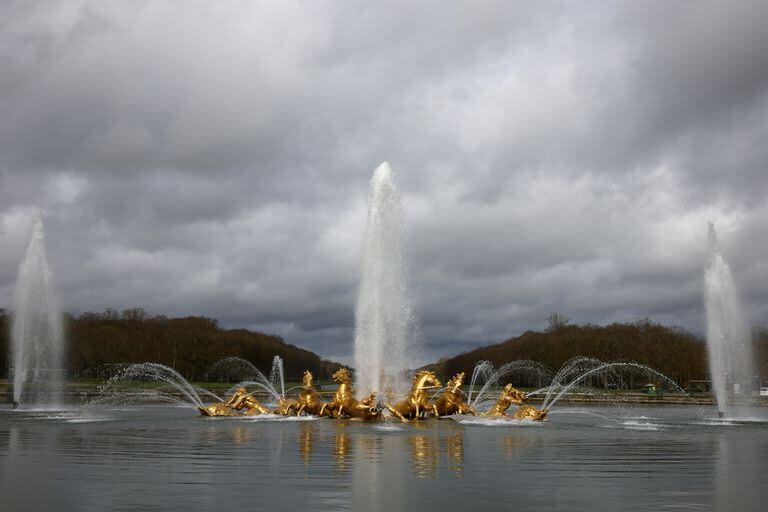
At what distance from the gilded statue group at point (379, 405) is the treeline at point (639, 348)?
78.1 metres

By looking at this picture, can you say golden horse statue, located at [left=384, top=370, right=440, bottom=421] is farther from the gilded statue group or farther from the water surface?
the water surface

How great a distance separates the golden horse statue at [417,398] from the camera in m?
33.2

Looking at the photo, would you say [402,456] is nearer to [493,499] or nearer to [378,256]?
[493,499]

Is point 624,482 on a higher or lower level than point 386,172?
lower

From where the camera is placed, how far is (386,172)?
40938 mm

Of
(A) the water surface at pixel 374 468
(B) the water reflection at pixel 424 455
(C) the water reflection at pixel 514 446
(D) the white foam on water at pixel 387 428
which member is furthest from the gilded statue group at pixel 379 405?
(C) the water reflection at pixel 514 446

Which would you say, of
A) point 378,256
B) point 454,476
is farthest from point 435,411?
point 454,476

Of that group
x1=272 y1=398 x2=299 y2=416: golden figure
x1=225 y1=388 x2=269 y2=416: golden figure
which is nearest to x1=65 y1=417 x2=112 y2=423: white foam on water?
x1=225 y1=388 x2=269 y2=416: golden figure

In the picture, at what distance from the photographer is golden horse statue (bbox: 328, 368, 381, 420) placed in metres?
32.3

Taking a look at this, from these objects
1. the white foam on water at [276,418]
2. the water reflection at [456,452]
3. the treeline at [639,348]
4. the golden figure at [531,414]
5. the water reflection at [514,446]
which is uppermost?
the treeline at [639,348]

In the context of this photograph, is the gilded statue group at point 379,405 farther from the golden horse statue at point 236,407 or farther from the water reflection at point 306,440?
the water reflection at point 306,440

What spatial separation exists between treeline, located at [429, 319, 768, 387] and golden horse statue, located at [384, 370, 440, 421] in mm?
80924

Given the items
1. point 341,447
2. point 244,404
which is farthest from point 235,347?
point 341,447

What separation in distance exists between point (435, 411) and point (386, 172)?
44.7 ft
